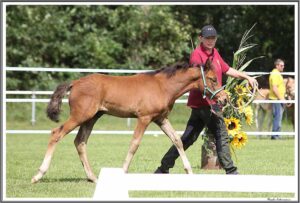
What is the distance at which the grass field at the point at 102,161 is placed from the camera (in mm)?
8562

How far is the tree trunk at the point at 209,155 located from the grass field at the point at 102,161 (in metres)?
0.20

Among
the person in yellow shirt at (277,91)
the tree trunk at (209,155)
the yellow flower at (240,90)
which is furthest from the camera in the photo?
the person in yellow shirt at (277,91)

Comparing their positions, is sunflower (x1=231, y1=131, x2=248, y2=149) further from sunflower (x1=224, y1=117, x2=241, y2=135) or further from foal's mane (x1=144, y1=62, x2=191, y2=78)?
foal's mane (x1=144, y1=62, x2=191, y2=78)

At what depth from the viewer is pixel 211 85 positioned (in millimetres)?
9523

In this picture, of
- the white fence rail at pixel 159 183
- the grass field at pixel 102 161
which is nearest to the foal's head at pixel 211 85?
the grass field at pixel 102 161

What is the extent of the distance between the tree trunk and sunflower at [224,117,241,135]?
0.72m

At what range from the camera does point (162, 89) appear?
9.70 meters

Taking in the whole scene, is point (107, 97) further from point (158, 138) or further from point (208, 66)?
point (158, 138)

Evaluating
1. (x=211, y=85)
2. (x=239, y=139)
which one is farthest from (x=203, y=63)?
(x=239, y=139)

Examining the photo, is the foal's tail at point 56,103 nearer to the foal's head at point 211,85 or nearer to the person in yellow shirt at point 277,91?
the foal's head at point 211,85

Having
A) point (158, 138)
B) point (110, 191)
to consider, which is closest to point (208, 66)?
point (110, 191)

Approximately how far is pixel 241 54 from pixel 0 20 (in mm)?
3702

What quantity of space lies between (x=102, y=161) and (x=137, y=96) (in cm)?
314

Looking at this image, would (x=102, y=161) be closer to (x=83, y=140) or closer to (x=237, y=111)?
(x=83, y=140)
